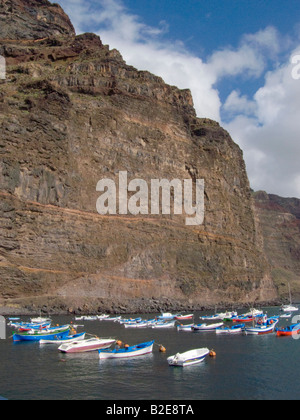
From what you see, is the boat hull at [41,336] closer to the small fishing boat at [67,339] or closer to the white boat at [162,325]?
the small fishing boat at [67,339]

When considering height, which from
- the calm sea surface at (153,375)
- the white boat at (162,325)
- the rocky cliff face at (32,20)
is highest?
the rocky cliff face at (32,20)

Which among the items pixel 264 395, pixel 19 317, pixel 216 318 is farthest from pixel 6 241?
pixel 264 395

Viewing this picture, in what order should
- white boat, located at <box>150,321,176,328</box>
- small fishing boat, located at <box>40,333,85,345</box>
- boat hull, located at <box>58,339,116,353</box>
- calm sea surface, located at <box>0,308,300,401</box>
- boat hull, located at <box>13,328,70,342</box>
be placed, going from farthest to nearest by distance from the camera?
white boat, located at <box>150,321,176,328</box>, boat hull, located at <box>13,328,70,342</box>, small fishing boat, located at <box>40,333,85,345</box>, boat hull, located at <box>58,339,116,353</box>, calm sea surface, located at <box>0,308,300,401</box>

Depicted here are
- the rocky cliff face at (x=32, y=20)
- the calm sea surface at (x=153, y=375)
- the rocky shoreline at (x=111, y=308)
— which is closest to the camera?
the calm sea surface at (x=153, y=375)

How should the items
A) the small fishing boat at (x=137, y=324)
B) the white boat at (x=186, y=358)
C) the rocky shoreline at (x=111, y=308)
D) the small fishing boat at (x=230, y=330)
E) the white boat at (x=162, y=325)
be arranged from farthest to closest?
the rocky shoreline at (x=111, y=308), the white boat at (x=162, y=325), the small fishing boat at (x=137, y=324), the small fishing boat at (x=230, y=330), the white boat at (x=186, y=358)

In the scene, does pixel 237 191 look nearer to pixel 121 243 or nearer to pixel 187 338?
pixel 121 243

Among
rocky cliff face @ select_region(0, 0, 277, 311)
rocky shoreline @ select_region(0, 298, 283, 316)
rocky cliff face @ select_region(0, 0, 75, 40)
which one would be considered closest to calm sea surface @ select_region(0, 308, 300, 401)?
rocky shoreline @ select_region(0, 298, 283, 316)

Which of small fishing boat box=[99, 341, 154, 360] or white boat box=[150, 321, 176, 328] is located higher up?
small fishing boat box=[99, 341, 154, 360]

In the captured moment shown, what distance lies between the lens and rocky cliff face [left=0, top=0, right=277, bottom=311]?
272ft

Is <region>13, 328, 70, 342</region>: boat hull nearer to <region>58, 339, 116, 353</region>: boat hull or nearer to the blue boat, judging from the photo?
the blue boat

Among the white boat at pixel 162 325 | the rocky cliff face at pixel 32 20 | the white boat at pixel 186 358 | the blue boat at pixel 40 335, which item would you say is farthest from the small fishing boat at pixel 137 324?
the rocky cliff face at pixel 32 20

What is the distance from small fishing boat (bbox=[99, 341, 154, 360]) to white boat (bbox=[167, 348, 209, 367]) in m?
5.54

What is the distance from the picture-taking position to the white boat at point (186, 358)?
3328 centimetres

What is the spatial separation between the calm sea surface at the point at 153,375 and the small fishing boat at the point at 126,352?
84 centimetres
